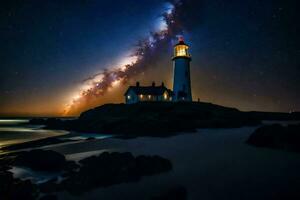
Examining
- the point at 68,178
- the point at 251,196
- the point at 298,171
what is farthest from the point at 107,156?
the point at 298,171

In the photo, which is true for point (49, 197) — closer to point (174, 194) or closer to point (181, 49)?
point (174, 194)

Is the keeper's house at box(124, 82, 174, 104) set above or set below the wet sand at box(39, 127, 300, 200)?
above

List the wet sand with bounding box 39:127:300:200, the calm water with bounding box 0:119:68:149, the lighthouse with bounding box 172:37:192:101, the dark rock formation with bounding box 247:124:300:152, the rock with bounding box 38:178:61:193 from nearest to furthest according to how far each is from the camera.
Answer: the wet sand with bounding box 39:127:300:200, the rock with bounding box 38:178:61:193, the dark rock formation with bounding box 247:124:300:152, the calm water with bounding box 0:119:68:149, the lighthouse with bounding box 172:37:192:101

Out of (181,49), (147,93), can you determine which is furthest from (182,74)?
(147,93)

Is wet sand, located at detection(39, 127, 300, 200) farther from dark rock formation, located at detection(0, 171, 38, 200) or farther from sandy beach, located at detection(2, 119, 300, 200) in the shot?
dark rock formation, located at detection(0, 171, 38, 200)

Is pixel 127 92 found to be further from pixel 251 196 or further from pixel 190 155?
pixel 251 196

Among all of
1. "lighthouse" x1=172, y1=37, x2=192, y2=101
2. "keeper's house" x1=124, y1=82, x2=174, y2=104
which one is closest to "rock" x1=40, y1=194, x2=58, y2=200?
"lighthouse" x1=172, y1=37, x2=192, y2=101
